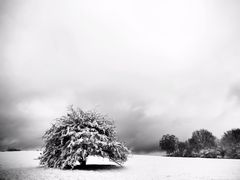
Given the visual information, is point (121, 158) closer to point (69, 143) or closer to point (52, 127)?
point (69, 143)

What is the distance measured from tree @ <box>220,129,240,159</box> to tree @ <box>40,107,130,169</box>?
5439 centimetres

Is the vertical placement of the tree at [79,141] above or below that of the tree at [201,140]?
below

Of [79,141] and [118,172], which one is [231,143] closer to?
[118,172]

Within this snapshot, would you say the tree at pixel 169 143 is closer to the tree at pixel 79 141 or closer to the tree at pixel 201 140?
the tree at pixel 201 140

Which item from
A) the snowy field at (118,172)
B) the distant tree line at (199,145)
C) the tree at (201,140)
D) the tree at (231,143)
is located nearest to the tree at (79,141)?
the snowy field at (118,172)

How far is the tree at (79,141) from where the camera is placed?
24.9 m

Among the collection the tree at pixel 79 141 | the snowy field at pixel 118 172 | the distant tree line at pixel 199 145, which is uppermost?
the distant tree line at pixel 199 145

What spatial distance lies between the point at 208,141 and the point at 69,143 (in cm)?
7240

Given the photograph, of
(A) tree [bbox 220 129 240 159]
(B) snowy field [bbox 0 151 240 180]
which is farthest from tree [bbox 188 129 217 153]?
(B) snowy field [bbox 0 151 240 180]

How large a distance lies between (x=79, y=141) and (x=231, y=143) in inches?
2572

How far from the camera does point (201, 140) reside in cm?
8594

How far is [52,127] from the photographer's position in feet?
91.3

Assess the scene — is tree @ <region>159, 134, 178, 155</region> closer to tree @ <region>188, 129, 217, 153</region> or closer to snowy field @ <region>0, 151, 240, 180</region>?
tree @ <region>188, 129, 217, 153</region>

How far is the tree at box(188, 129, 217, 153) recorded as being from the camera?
8369cm
